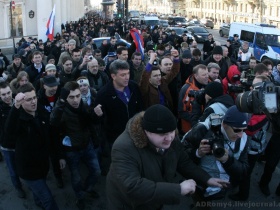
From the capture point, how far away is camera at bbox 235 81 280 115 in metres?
2.42

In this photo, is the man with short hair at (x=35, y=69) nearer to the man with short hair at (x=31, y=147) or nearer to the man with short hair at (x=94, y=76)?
the man with short hair at (x=94, y=76)

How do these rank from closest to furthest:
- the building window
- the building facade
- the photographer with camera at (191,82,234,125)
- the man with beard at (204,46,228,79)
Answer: the photographer with camera at (191,82,234,125)
the man with beard at (204,46,228,79)
the building facade
the building window

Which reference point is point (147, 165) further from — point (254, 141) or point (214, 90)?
point (254, 141)

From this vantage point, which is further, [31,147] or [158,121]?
[31,147]

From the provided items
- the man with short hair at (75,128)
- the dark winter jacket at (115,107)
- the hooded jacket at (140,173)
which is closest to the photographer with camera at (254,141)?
the dark winter jacket at (115,107)

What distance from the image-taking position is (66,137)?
431 centimetres

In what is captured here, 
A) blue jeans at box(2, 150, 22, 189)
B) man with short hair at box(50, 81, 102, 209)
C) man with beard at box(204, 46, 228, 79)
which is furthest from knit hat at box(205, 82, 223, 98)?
man with beard at box(204, 46, 228, 79)

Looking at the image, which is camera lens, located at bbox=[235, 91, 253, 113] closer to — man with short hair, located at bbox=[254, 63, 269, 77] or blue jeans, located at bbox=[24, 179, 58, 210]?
blue jeans, located at bbox=[24, 179, 58, 210]

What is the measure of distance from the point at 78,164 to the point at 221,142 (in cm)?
224

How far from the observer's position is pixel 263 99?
2.45m

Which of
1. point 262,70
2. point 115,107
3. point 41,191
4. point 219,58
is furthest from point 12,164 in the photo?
point 219,58

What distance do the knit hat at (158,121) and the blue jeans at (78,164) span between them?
7.35 ft

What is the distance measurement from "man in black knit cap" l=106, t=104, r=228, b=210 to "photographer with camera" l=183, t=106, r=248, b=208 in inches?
19.4

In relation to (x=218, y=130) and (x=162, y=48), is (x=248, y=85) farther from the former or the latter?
(x=162, y=48)
